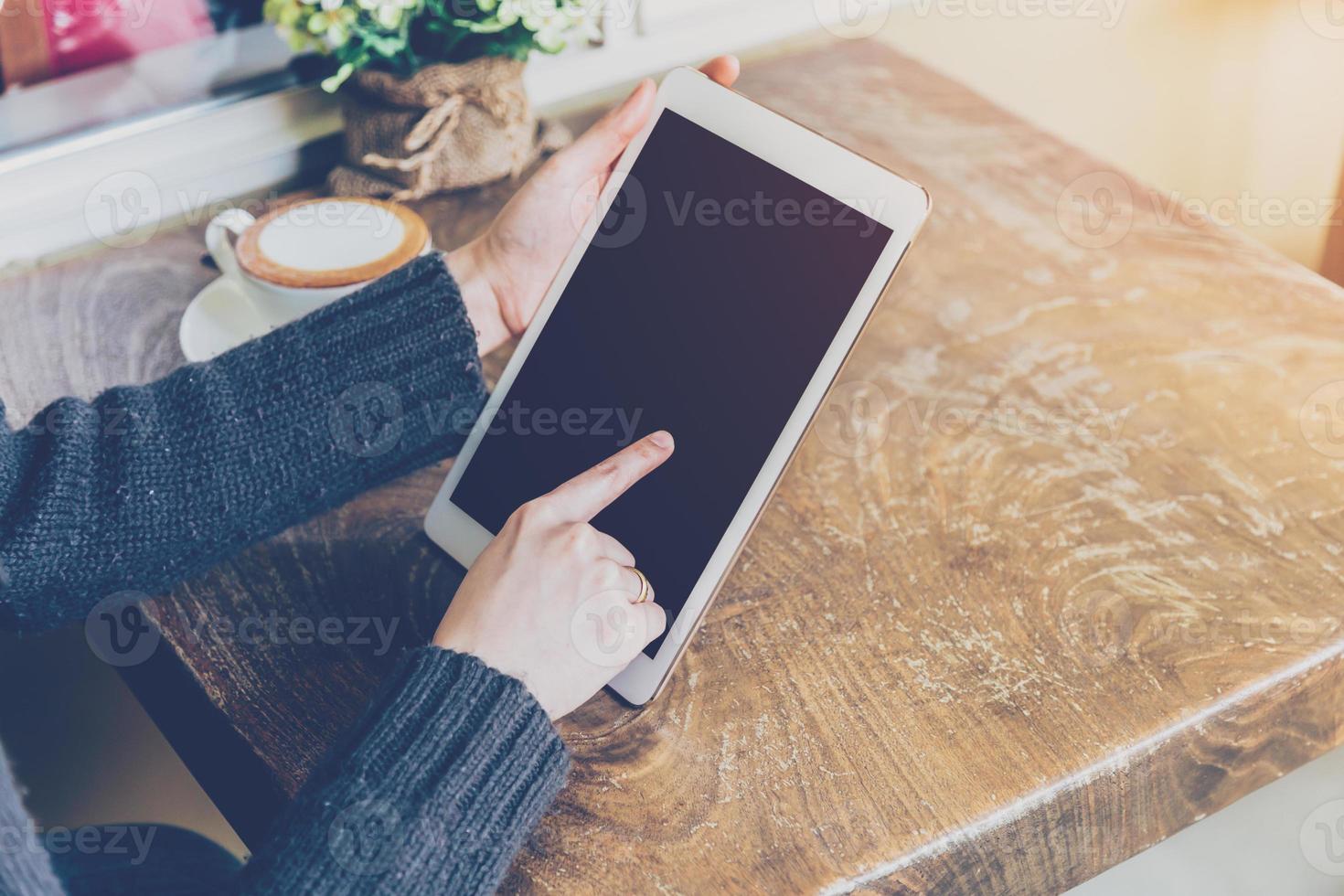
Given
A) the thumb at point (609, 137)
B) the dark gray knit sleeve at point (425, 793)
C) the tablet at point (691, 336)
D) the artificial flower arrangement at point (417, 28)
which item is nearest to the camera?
the dark gray knit sleeve at point (425, 793)

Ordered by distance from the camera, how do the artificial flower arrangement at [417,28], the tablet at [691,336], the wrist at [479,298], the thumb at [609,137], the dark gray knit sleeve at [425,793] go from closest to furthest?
1. the dark gray knit sleeve at [425,793]
2. the tablet at [691,336]
3. the thumb at [609,137]
4. the wrist at [479,298]
5. the artificial flower arrangement at [417,28]

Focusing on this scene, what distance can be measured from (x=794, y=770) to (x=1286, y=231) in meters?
1.57

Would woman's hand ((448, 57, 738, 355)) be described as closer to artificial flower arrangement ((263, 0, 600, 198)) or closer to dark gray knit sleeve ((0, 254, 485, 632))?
dark gray knit sleeve ((0, 254, 485, 632))

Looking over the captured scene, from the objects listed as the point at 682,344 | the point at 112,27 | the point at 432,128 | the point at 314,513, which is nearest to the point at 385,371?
the point at 314,513

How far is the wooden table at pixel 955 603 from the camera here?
56 centimetres

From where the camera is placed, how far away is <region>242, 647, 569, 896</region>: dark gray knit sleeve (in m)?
0.51

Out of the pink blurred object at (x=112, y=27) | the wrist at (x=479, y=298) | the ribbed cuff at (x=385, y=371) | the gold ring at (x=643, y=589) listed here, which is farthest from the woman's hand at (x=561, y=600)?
the pink blurred object at (x=112, y=27)

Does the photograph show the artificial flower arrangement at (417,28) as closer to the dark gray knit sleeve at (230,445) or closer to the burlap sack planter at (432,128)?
the burlap sack planter at (432,128)

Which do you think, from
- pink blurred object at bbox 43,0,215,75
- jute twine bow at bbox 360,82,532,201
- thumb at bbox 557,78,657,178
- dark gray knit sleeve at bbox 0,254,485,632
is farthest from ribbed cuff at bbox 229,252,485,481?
pink blurred object at bbox 43,0,215,75

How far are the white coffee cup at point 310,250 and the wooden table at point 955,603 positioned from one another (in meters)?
0.10

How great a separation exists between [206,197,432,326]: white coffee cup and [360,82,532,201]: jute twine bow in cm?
12

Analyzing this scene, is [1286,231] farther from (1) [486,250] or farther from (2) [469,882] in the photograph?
(2) [469,882]

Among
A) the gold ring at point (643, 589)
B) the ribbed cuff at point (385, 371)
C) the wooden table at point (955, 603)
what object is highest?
the ribbed cuff at point (385, 371)

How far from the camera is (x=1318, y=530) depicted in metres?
0.70
